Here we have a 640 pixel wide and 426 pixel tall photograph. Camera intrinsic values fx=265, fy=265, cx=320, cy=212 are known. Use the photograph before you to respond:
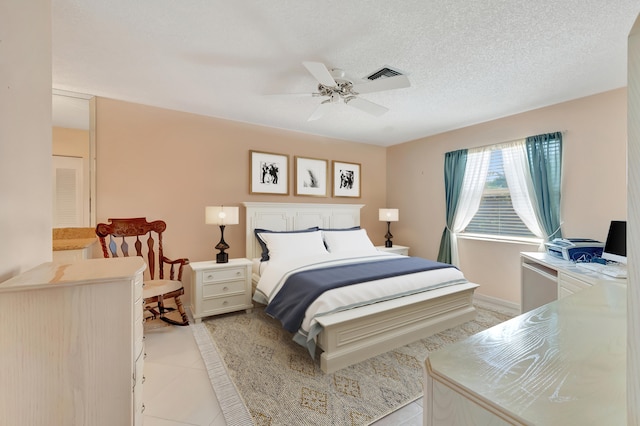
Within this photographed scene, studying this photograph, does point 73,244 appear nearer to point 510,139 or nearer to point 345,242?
point 345,242

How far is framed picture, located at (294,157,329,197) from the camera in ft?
13.8

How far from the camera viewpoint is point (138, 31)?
1.81 meters

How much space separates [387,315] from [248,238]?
2.16 meters

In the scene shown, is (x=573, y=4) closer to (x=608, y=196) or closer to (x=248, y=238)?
(x=608, y=196)

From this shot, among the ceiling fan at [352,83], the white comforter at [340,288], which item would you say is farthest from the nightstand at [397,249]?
the ceiling fan at [352,83]

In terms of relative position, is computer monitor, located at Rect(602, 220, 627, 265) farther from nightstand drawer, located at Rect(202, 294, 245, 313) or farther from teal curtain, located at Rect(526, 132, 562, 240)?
nightstand drawer, located at Rect(202, 294, 245, 313)

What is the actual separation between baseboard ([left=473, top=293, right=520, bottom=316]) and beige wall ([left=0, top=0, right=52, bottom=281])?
4224 mm

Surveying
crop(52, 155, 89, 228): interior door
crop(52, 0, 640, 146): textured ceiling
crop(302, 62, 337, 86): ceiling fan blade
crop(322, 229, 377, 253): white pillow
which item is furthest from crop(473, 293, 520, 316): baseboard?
crop(52, 155, 89, 228): interior door

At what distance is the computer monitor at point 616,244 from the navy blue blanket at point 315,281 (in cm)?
129

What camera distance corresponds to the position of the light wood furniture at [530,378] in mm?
484

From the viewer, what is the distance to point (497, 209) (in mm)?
3543

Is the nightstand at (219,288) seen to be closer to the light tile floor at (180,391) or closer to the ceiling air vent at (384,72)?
the light tile floor at (180,391)

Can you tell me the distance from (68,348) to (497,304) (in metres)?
4.15

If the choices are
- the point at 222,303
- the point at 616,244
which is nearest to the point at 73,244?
the point at 222,303
